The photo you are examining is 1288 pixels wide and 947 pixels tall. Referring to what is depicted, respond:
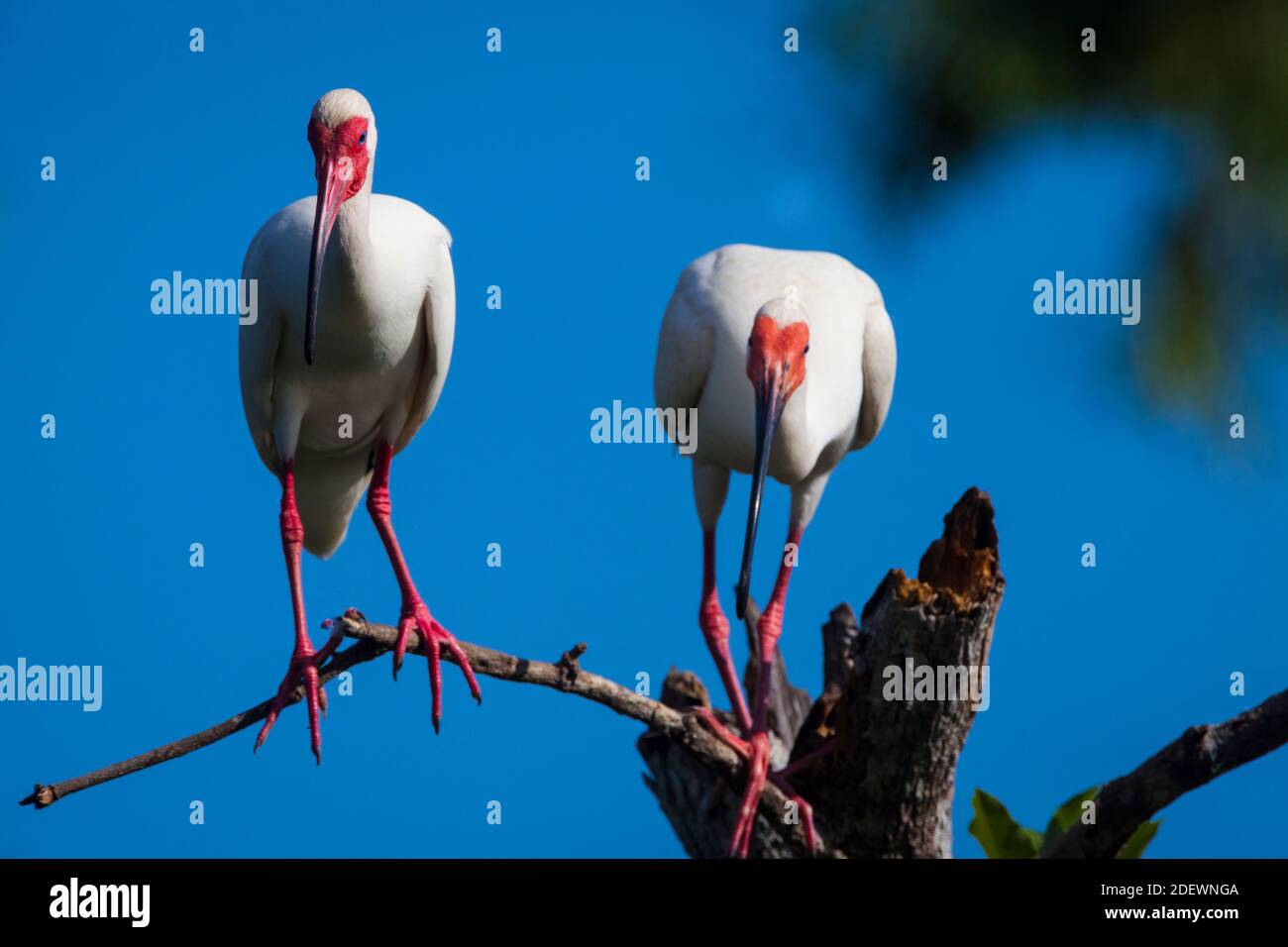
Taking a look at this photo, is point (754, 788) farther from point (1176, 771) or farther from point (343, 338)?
point (343, 338)

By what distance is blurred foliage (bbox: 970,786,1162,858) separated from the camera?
5.47 metres

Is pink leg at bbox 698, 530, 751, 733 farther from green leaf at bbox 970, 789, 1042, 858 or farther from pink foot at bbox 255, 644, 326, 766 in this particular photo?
pink foot at bbox 255, 644, 326, 766

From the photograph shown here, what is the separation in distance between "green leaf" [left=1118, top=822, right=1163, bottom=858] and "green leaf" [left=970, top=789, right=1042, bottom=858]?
282 millimetres

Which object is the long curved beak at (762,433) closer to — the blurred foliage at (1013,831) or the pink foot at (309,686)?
the blurred foliage at (1013,831)

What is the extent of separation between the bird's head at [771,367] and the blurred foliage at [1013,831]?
4.03 feet

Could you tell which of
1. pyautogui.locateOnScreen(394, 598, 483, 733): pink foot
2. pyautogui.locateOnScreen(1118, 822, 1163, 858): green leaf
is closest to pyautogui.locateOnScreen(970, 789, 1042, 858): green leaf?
pyautogui.locateOnScreen(1118, 822, 1163, 858): green leaf

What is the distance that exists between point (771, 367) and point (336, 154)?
1484 millimetres

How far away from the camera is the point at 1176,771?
4.38 meters

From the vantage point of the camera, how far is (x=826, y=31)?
802cm

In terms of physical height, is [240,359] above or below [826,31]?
below

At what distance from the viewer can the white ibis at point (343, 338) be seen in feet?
15.6
